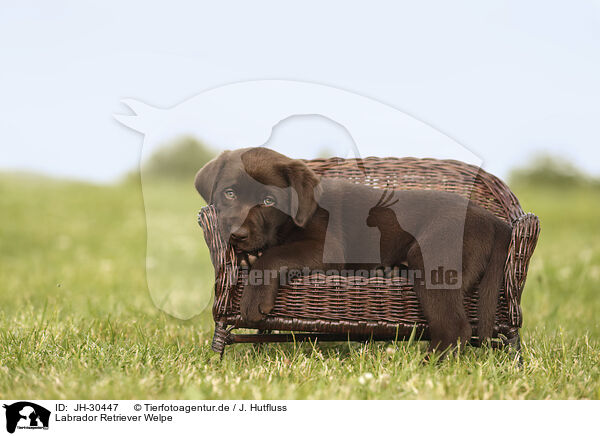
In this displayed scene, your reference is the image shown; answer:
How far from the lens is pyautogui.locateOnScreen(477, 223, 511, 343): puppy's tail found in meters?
2.58

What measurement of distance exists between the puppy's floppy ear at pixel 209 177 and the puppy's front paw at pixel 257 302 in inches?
19.7

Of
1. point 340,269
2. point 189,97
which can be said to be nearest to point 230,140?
point 189,97

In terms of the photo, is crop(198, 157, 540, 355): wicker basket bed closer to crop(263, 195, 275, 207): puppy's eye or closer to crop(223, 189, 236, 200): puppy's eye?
crop(223, 189, 236, 200): puppy's eye

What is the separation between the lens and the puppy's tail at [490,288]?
2578mm

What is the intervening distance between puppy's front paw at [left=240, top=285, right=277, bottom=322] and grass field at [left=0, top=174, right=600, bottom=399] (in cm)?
23

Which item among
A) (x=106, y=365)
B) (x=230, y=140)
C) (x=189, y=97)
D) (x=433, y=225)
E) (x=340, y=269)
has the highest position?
(x=189, y=97)

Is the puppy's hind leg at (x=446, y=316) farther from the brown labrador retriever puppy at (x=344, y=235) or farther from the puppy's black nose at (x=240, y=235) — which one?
the puppy's black nose at (x=240, y=235)

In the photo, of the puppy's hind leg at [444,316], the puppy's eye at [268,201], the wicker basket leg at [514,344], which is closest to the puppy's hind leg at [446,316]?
the puppy's hind leg at [444,316]

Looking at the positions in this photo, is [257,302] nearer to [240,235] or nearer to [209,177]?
[240,235]

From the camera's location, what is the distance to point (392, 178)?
3641 mm

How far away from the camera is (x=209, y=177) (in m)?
2.68

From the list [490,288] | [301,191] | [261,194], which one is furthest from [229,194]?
[490,288]

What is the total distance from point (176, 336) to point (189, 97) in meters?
1.34
